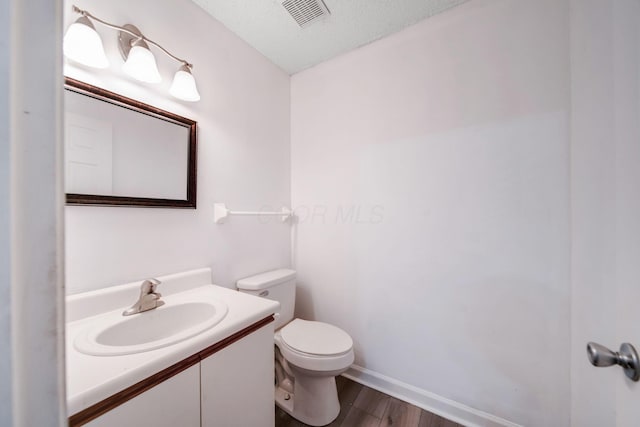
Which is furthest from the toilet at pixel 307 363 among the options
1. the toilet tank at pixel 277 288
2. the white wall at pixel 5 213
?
the white wall at pixel 5 213

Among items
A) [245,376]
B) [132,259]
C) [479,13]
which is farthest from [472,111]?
[132,259]

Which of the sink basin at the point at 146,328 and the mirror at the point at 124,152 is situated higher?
the mirror at the point at 124,152

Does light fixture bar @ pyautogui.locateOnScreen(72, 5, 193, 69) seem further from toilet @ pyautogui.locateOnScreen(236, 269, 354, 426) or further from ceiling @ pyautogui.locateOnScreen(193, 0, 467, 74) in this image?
toilet @ pyautogui.locateOnScreen(236, 269, 354, 426)

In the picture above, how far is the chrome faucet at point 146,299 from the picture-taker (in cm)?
95

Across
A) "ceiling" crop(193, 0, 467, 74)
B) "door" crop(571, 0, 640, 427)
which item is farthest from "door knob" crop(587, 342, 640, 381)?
"ceiling" crop(193, 0, 467, 74)

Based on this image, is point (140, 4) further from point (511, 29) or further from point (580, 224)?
point (580, 224)

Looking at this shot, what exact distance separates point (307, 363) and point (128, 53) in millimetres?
1698

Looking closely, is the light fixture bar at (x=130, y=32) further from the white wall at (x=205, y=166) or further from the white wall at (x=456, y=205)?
the white wall at (x=456, y=205)

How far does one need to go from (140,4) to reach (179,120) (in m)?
0.51

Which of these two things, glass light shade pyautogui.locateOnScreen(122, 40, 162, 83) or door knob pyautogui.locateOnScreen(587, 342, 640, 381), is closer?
door knob pyautogui.locateOnScreen(587, 342, 640, 381)

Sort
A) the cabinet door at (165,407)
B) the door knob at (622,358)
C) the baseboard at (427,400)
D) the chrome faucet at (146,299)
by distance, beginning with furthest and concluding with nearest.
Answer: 1. the baseboard at (427,400)
2. the chrome faucet at (146,299)
3. the cabinet door at (165,407)
4. the door knob at (622,358)

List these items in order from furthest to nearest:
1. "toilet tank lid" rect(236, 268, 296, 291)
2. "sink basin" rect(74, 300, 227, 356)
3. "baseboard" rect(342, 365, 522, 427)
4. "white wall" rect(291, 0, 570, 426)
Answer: "toilet tank lid" rect(236, 268, 296, 291), "baseboard" rect(342, 365, 522, 427), "white wall" rect(291, 0, 570, 426), "sink basin" rect(74, 300, 227, 356)

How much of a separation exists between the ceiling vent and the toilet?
63.8 inches

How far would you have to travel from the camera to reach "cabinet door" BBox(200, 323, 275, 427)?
0.80 meters
